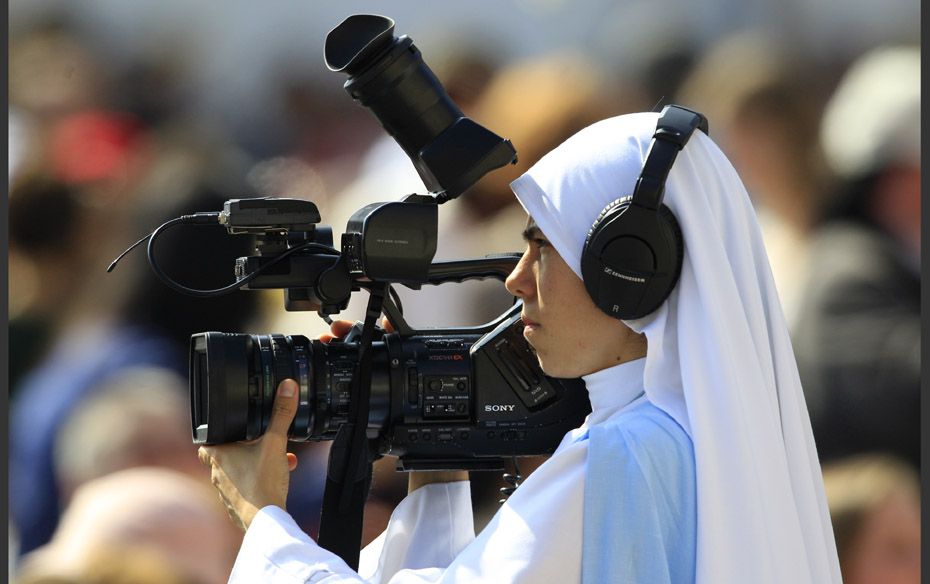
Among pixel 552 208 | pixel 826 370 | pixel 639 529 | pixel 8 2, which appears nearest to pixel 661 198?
pixel 552 208

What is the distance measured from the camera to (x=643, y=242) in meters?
1.57

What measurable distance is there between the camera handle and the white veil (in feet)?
1.41

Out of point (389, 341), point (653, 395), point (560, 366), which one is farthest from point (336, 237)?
point (653, 395)

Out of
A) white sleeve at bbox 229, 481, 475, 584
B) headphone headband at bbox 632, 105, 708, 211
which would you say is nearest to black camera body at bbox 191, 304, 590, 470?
white sleeve at bbox 229, 481, 475, 584

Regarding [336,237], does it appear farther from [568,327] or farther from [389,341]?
[568,327]

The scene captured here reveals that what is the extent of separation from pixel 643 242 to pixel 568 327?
0.20 m

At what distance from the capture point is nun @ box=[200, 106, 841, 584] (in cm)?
153

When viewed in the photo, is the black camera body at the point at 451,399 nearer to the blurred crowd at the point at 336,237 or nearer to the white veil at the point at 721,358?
the white veil at the point at 721,358

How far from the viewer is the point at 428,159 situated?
6.19 ft

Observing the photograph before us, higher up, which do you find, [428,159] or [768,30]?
[768,30]

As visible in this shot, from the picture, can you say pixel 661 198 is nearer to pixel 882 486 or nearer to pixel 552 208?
pixel 552 208

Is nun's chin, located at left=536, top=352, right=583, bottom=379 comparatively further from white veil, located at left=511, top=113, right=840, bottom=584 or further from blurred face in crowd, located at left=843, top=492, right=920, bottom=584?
blurred face in crowd, located at left=843, top=492, right=920, bottom=584

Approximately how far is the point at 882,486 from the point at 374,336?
82.6 inches

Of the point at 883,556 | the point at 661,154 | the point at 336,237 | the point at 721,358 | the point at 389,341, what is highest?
the point at 336,237
